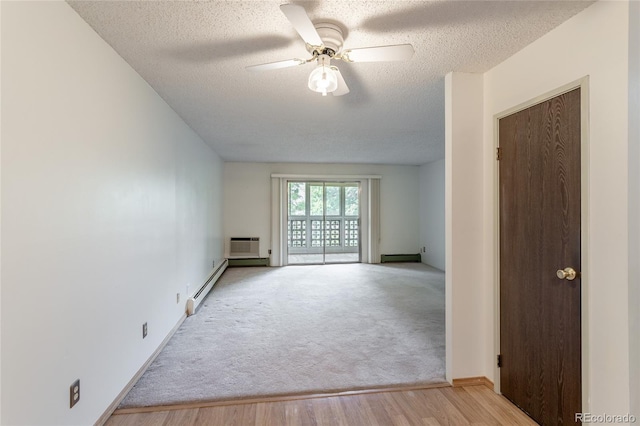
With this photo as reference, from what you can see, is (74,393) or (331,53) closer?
(74,393)

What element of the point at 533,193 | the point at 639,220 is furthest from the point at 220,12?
the point at 533,193

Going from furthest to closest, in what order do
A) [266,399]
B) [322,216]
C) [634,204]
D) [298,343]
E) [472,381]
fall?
[322,216], [298,343], [472,381], [266,399], [634,204]

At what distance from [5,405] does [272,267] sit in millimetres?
5143

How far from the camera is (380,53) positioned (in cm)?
154

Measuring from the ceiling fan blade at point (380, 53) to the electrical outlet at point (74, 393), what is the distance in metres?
2.19

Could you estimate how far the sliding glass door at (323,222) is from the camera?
677cm

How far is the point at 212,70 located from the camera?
2.11 meters

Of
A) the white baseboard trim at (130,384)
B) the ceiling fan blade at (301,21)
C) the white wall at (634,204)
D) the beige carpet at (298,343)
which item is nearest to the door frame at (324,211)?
the beige carpet at (298,343)

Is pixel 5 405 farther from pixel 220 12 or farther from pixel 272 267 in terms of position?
pixel 272 267

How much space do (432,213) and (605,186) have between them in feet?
16.5

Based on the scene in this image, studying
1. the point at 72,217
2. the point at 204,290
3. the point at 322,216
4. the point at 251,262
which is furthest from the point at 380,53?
the point at 322,216

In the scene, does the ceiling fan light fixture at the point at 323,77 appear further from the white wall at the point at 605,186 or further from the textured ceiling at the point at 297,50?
the white wall at the point at 605,186

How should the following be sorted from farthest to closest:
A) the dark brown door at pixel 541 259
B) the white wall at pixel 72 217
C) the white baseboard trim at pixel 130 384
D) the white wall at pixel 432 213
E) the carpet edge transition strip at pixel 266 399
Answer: the white wall at pixel 432 213, the carpet edge transition strip at pixel 266 399, the white baseboard trim at pixel 130 384, the dark brown door at pixel 541 259, the white wall at pixel 72 217

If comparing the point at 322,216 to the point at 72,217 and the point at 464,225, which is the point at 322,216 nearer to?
the point at 464,225
